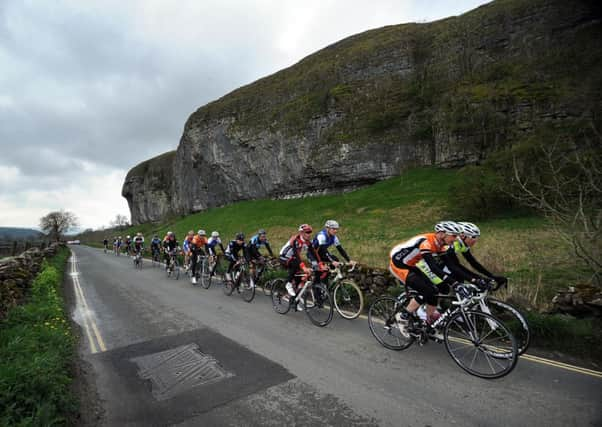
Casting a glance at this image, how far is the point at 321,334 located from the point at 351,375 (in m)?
1.75

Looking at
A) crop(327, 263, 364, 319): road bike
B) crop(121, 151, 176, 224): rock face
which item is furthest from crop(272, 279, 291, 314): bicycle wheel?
crop(121, 151, 176, 224): rock face

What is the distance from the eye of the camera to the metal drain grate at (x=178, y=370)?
13.8ft

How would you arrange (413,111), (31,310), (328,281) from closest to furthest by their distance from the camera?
(31,310) < (328,281) < (413,111)

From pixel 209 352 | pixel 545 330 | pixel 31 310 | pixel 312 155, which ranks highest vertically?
pixel 312 155

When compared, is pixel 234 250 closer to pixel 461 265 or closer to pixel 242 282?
pixel 242 282

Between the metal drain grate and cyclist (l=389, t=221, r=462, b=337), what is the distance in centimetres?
319

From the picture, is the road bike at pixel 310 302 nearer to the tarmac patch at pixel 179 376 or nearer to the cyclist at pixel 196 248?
the tarmac patch at pixel 179 376

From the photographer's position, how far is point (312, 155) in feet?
126

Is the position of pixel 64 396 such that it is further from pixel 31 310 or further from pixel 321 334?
pixel 31 310

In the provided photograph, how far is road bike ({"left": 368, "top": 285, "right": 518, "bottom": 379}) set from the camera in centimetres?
407

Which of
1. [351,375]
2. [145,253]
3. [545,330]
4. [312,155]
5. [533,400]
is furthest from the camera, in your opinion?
[312,155]

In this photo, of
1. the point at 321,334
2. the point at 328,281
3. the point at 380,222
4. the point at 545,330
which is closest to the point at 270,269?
the point at 328,281

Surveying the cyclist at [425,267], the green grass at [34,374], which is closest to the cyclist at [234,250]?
the green grass at [34,374]

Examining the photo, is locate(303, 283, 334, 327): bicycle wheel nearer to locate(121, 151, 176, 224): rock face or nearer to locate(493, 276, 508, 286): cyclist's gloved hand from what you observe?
locate(493, 276, 508, 286): cyclist's gloved hand
